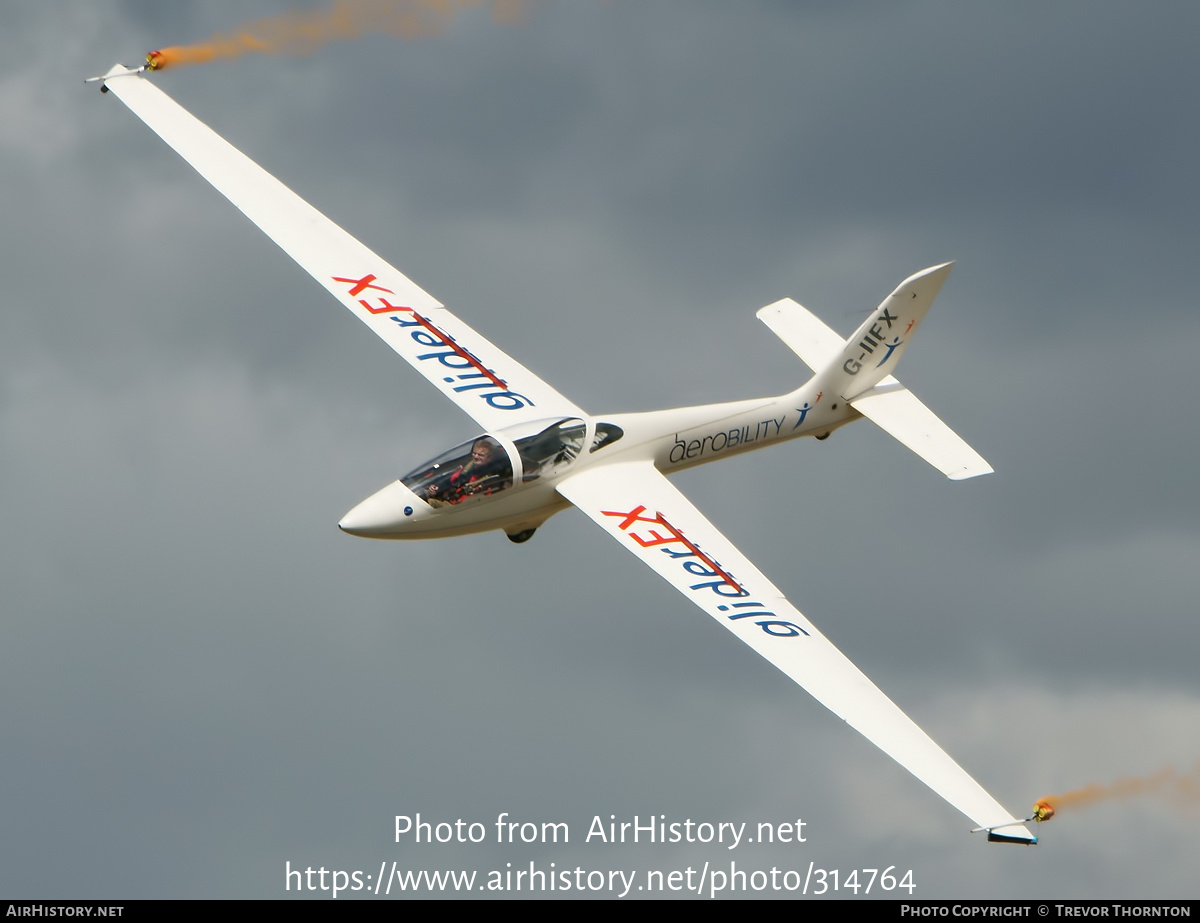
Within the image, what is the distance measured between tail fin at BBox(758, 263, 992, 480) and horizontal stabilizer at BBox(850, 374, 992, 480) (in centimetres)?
2

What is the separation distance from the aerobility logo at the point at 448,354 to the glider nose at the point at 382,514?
353cm

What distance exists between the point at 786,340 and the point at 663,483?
602 cm

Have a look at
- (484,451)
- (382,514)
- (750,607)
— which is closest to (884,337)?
(750,607)

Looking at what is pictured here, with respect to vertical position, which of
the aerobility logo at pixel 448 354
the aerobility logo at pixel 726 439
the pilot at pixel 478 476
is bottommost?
the pilot at pixel 478 476

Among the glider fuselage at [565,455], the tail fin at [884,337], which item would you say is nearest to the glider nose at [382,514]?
the glider fuselage at [565,455]

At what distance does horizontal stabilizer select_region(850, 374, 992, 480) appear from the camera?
40438 millimetres

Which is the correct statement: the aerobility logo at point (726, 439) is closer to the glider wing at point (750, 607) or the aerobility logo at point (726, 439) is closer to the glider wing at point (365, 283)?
the glider wing at point (750, 607)

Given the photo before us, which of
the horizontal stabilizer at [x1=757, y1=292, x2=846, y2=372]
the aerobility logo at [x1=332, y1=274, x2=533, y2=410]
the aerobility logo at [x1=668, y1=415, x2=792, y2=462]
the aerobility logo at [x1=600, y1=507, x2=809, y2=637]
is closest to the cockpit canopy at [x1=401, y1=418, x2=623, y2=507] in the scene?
the aerobility logo at [x1=600, y1=507, x2=809, y2=637]

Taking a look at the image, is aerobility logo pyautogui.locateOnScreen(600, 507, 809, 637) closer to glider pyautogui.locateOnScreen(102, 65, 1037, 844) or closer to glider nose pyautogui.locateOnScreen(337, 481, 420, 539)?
glider pyautogui.locateOnScreen(102, 65, 1037, 844)

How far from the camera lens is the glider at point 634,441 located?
34.7m

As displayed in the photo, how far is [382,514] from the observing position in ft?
121

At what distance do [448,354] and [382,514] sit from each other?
5.62 metres

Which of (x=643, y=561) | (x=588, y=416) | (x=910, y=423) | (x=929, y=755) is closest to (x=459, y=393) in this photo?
(x=588, y=416)

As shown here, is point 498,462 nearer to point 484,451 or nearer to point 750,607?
point 484,451
